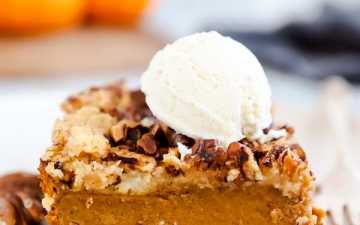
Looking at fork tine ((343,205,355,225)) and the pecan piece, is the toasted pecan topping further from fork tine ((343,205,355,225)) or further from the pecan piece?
fork tine ((343,205,355,225))

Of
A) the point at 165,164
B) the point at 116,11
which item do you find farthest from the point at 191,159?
the point at 116,11

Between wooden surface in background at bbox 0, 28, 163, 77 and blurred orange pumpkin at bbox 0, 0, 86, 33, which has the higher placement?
blurred orange pumpkin at bbox 0, 0, 86, 33

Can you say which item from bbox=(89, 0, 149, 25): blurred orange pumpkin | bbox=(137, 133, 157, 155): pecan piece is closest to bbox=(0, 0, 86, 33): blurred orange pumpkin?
bbox=(89, 0, 149, 25): blurred orange pumpkin

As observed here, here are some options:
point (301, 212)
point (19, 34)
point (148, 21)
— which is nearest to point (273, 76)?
point (148, 21)

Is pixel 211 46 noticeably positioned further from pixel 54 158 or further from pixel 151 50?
pixel 151 50

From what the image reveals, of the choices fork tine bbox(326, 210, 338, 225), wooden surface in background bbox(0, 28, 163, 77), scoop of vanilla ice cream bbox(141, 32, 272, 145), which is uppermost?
scoop of vanilla ice cream bbox(141, 32, 272, 145)

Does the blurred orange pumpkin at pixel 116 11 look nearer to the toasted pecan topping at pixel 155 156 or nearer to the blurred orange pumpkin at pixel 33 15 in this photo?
the blurred orange pumpkin at pixel 33 15

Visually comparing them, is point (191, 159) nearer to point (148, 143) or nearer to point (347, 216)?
point (148, 143)
